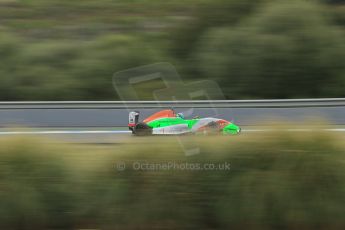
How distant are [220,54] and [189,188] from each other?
11713 mm

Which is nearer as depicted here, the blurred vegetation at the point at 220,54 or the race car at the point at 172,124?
the race car at the point at 172,124

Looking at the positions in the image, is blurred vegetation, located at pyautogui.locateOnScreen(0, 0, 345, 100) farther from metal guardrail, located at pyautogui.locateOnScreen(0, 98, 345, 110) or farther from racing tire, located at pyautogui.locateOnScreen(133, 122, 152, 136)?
racing tire, located at pyautogui.locateOnScreen(133, 122, 152, 136)

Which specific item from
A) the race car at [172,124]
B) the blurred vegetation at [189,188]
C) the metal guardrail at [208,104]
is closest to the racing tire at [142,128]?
the race car at [172,124]

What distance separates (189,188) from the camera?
5.80 meters

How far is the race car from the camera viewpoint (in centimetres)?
776

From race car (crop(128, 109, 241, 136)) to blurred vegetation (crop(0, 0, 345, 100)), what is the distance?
556cm

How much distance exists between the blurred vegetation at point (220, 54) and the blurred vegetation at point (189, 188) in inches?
419

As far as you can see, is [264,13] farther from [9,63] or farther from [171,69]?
[9,63]

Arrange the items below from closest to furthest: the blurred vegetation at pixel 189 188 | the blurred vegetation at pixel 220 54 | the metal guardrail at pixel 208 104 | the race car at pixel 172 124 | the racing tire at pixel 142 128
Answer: the blurred vegetation at pixel 189 188 → the race car at pixel 172 124 → the racing tire at pixel 142 128 → the metal guardrail at pixel 208 104 → the blurred vegetation at pixel 220 54

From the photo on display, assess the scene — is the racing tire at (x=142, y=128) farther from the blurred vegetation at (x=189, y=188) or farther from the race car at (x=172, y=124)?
the blurred vegetation at (x=189, y=188)

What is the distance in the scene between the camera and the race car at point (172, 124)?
776 cm

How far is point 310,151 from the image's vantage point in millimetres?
5828

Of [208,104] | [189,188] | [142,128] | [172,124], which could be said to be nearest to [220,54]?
[208,104]

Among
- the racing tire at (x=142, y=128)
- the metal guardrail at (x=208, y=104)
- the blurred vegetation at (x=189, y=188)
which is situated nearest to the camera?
the blurred vegetation at (x=189, y=188)
